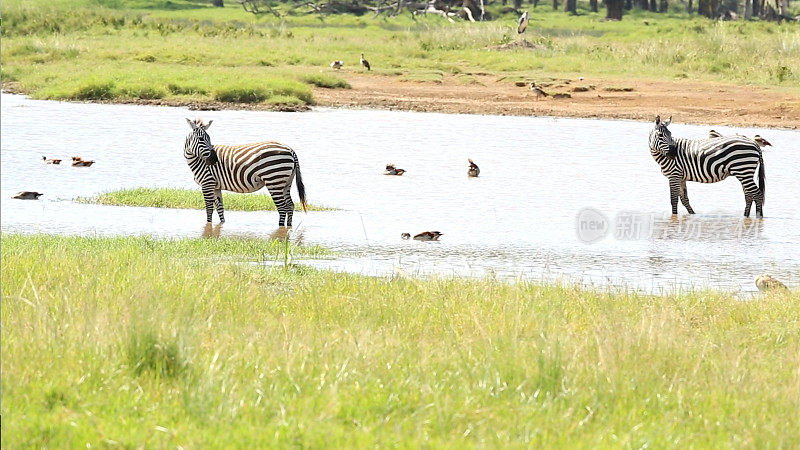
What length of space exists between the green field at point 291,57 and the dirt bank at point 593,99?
907 millimetres

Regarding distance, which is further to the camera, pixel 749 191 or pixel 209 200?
pixel 749 191

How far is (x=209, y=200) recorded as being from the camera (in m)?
14.0

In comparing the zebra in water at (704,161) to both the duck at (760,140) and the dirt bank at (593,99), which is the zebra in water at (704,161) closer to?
the duck at (760,140)

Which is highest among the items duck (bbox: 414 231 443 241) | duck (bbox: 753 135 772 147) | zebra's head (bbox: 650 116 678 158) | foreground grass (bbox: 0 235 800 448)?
foreground grass (bbox: 0 235 800 448)

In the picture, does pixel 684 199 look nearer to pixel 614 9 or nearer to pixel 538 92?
pixel 538 92

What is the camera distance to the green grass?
1518 centimetres

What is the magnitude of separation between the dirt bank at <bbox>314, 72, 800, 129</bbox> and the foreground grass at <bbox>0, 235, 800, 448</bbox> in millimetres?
19006

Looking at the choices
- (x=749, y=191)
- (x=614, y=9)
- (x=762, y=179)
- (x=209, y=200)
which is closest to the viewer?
(x=209, y=200)

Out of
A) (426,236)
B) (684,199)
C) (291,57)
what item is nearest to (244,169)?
(426,236)

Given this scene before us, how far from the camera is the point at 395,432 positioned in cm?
490

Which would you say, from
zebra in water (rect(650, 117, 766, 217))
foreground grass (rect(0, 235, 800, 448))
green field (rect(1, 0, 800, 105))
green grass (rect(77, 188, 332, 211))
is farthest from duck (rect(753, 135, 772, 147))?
foreground grass (rect(0, 235, 800, 448))

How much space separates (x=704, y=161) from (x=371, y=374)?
10.9 m

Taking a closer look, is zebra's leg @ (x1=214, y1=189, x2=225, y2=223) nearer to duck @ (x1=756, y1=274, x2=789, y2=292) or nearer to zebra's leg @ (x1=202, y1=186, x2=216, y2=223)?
zebra's leg @ (x1=202, y1=186, x2=216, y2=223)

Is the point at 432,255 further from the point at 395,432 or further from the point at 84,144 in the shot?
the point at 84,144
